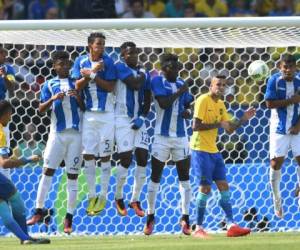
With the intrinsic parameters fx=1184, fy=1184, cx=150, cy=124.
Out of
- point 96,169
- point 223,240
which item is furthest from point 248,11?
point 223,240

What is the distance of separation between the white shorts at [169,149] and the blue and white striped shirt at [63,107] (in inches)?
36.1

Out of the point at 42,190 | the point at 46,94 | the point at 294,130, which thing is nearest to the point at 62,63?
the point at 46,94

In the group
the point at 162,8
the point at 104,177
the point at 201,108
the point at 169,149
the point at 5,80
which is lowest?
the point at 104,177

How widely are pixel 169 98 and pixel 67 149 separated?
128cm

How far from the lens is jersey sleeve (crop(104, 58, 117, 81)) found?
13.2m

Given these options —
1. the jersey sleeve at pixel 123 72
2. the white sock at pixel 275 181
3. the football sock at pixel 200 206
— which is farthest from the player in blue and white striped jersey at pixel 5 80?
the white sock at pixel 275 181

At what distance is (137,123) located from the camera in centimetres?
1338

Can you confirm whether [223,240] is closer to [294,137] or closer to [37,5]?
[294,137]

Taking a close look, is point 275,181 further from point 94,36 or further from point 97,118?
point 94,36

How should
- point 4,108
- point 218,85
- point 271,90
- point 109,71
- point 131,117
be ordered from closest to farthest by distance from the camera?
point 4,108, point 218,85, point 109,71, point 131,117, point 271,90

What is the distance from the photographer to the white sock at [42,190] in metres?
13.3

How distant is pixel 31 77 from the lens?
48.1ft

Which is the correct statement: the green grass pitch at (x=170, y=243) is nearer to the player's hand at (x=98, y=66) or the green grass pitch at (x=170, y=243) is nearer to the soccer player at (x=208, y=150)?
the soccer player at (x=208, y=150)

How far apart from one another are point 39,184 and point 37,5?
5.99m
